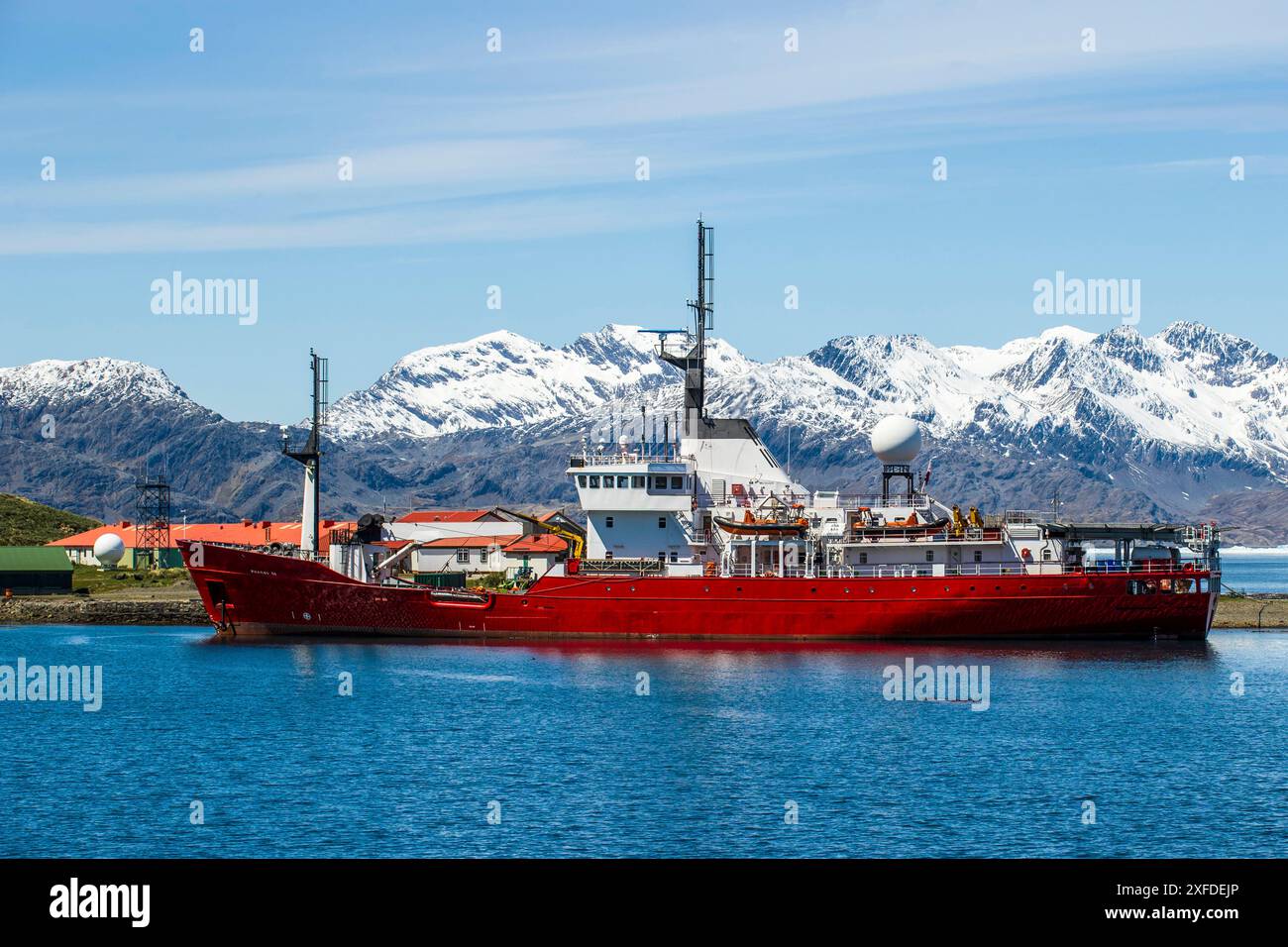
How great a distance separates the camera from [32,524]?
152 meters

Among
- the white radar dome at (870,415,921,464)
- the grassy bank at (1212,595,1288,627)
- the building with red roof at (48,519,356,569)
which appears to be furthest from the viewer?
the building with red roof at (48,519,356,569)

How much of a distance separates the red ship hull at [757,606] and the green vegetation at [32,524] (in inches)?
3405

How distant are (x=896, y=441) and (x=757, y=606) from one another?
11.1 metres

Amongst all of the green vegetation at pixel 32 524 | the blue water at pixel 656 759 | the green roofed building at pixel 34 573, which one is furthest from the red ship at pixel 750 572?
the green vegetation at pixel 32 524

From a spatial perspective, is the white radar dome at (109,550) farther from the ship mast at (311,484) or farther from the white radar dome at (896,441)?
the white radar dome at (896,441)

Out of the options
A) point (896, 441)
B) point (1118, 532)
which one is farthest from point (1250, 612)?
point (896, 441)

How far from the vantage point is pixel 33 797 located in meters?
33.6

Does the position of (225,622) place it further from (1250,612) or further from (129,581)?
(1250,612)

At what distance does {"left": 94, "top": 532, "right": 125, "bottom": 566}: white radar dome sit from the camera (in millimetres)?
124750

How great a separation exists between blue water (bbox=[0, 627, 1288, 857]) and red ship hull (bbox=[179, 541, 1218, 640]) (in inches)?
111

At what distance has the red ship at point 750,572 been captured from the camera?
203 ft

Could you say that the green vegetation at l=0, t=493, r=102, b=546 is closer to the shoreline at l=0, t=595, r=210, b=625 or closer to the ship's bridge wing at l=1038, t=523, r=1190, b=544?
the shoreline at l=0, t=595, r=210, b=625

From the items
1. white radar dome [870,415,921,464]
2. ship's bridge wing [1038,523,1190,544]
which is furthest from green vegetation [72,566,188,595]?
ship's bridge wing [1038,523,1190,544]

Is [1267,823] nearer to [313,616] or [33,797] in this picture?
[33,797]
